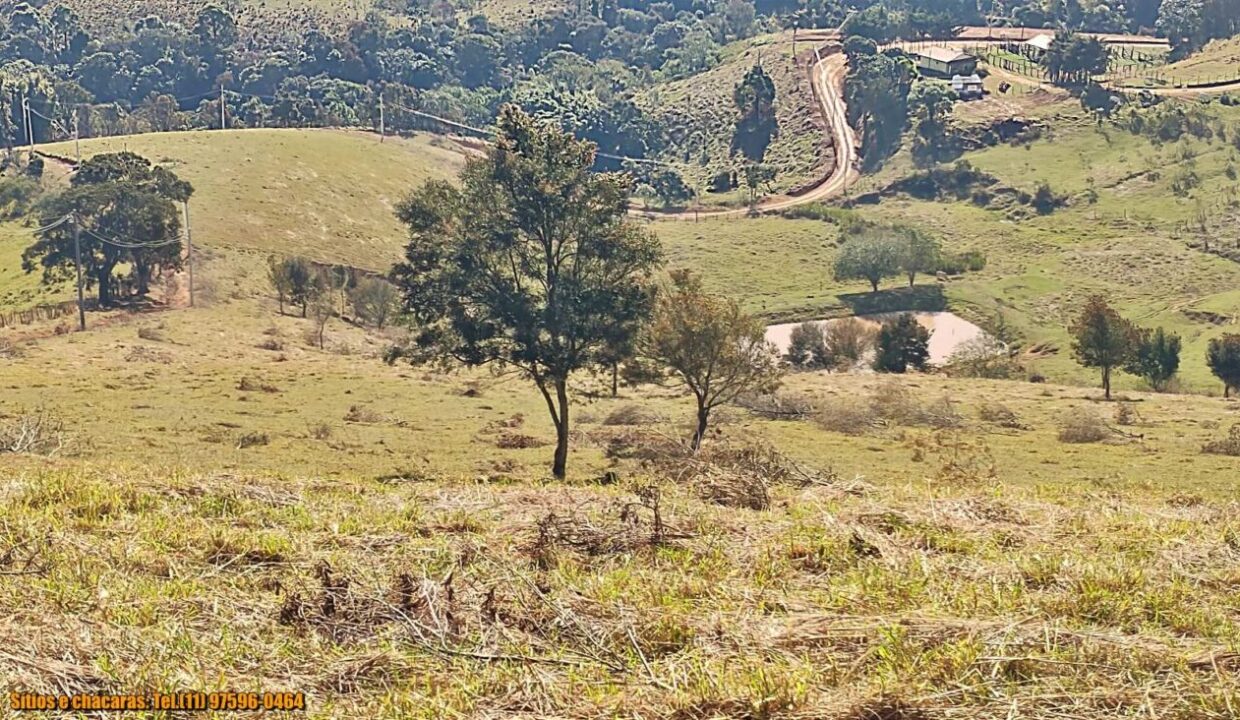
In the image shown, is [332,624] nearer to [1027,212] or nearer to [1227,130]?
[1027,212]

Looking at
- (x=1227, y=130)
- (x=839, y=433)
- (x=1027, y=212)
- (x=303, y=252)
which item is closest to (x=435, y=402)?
(x=839, y=433)

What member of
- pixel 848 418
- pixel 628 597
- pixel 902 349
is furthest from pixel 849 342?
pixel 628 597

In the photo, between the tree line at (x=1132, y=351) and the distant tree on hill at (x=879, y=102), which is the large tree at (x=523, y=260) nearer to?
the tree line at (x=1132, y=351)

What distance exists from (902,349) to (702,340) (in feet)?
135

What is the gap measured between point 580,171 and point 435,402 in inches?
781

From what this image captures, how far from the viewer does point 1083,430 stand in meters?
46.5

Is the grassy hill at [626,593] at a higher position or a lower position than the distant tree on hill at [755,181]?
lower

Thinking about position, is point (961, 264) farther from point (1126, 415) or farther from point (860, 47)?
point (860, 47)

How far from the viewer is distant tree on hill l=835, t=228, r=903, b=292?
351 feet

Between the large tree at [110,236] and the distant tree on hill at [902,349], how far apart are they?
49.6 m

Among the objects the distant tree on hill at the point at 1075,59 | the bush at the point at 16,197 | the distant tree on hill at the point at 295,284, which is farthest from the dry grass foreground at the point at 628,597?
the distant tree on hill at the point at 1075,59

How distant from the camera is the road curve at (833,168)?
145 m

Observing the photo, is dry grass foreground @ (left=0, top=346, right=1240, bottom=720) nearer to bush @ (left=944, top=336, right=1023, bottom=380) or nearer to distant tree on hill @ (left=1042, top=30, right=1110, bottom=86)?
bush @ (left=944, top=336, right=1023, bottom=380)

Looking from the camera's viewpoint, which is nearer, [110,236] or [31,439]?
[31,439]
